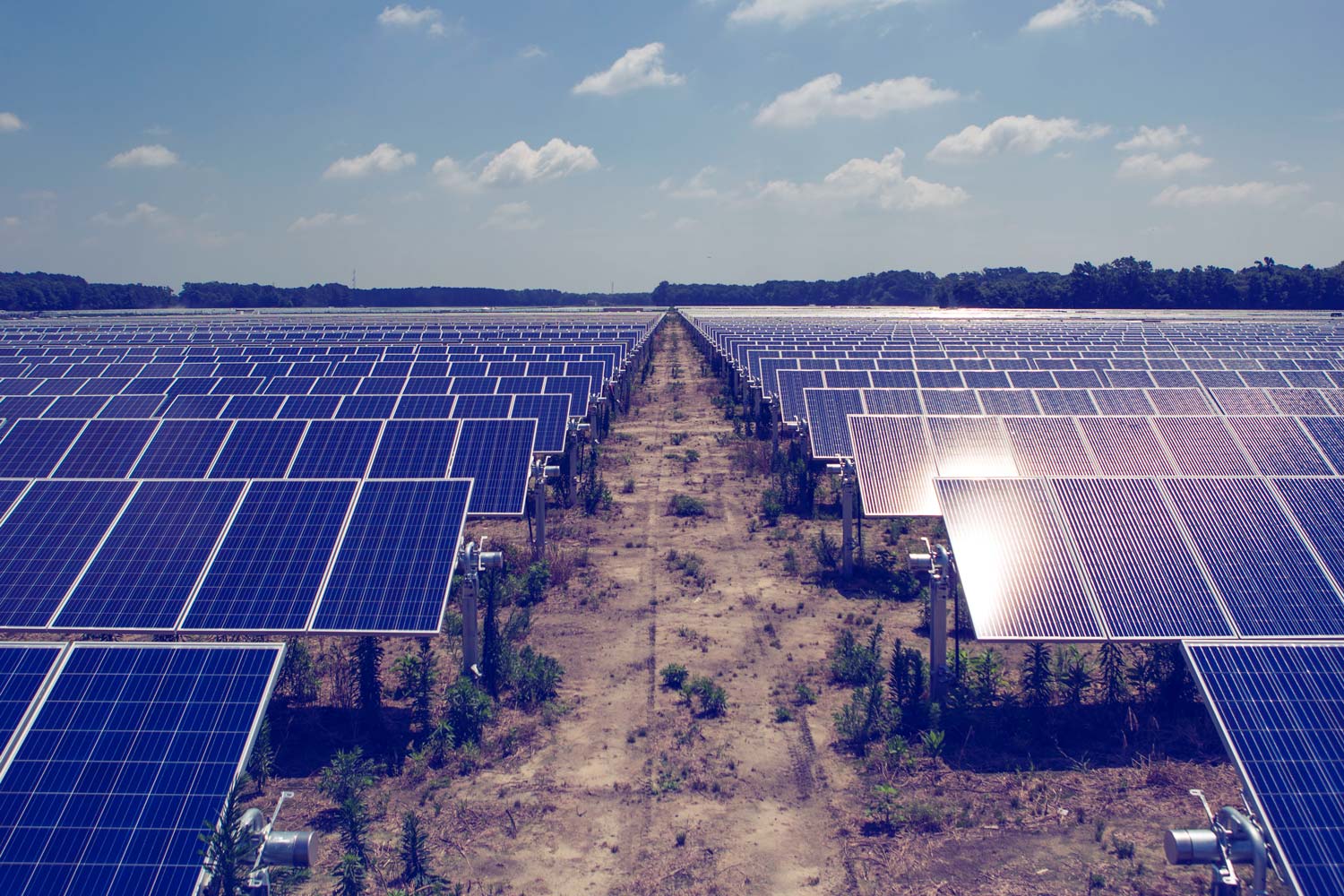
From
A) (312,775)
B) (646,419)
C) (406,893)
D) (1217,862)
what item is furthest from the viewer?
(646,419)

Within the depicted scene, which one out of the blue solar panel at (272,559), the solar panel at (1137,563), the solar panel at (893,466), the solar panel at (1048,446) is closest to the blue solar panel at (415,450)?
the blue solar panel at (272,559)

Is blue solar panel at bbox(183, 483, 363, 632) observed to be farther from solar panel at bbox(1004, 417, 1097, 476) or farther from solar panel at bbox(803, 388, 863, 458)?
solar panel at bbox(1004, 417, 1097, 476)

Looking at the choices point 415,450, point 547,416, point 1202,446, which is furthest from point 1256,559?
point 547,416

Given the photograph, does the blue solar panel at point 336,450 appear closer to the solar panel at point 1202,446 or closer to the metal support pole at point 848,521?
the metal support pole at point 848,521

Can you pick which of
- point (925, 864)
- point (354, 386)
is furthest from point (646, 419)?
point (925, 864)

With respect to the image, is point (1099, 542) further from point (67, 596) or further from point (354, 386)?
point (354, 386)

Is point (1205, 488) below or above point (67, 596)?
above
